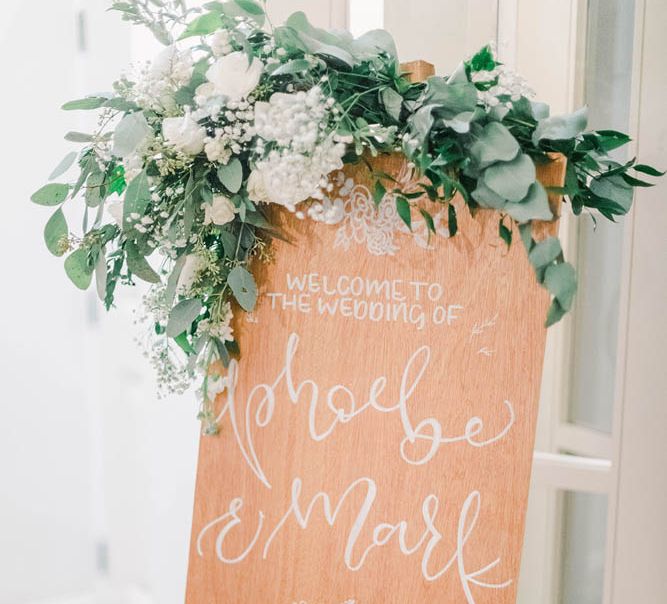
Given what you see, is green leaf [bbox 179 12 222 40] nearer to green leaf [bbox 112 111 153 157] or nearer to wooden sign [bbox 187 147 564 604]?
green leaf [bbox 112 111 153 157]

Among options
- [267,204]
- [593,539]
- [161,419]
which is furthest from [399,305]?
[161,419]

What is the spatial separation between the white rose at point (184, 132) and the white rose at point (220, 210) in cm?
8

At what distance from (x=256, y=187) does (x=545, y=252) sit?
1.37 ft

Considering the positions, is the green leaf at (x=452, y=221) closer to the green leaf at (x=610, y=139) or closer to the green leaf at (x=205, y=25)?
the green leaf at (x=610, y=139)

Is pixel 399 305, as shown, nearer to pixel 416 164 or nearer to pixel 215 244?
pixel 416 164

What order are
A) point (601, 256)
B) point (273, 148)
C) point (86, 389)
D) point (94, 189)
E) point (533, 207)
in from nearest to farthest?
point (533, 207), point (273, 148), point (94, 189), point (601, 256), point (86, 389)

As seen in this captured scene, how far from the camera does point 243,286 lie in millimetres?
1057

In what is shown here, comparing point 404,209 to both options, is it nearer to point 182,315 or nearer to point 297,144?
point 297,144

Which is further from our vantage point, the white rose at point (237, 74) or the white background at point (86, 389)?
the white background at point (86, 389)

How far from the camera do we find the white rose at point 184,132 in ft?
3.15

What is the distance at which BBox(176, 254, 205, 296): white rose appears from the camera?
1073mm

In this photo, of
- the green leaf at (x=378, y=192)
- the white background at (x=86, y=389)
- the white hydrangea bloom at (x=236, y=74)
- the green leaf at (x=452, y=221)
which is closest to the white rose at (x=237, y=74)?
the white hydrangea bloom at (x=236, y=74)

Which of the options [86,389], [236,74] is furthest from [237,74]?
[86,389]

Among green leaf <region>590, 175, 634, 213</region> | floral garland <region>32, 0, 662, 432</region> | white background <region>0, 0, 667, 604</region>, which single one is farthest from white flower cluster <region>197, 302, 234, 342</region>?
white background <region>0, 0, 667, 604</region>
